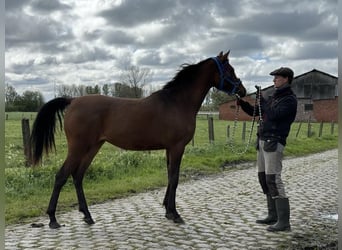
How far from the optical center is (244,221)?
19.3ft

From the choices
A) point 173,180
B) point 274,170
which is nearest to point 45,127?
point 173,180

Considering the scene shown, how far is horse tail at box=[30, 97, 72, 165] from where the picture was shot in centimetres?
606

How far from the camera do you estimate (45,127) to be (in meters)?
6.13

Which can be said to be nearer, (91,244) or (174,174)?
(91,244)

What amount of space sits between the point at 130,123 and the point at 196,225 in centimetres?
169

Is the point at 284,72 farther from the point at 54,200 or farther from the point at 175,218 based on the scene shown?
the point at 54,200

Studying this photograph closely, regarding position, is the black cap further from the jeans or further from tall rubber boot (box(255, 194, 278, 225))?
tall rubber boot (box(255, 194, 278, 225))

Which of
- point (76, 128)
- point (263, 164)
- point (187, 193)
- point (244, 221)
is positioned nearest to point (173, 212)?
point (244, 221)

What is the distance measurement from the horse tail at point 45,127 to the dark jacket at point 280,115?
288 cm

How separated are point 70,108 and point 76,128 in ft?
1.14

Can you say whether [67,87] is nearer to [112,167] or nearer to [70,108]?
[112,167]

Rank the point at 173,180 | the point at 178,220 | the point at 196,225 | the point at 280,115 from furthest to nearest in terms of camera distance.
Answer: the point at 173,180 → the point at 178,220 → the point at 196,225 → the point at 280,115

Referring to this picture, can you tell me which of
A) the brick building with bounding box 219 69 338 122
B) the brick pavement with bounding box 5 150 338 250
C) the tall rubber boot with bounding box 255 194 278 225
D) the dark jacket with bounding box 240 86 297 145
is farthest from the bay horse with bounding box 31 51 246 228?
the brick building with bounding box 219 69 338 122

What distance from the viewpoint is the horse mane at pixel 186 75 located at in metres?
6.28
